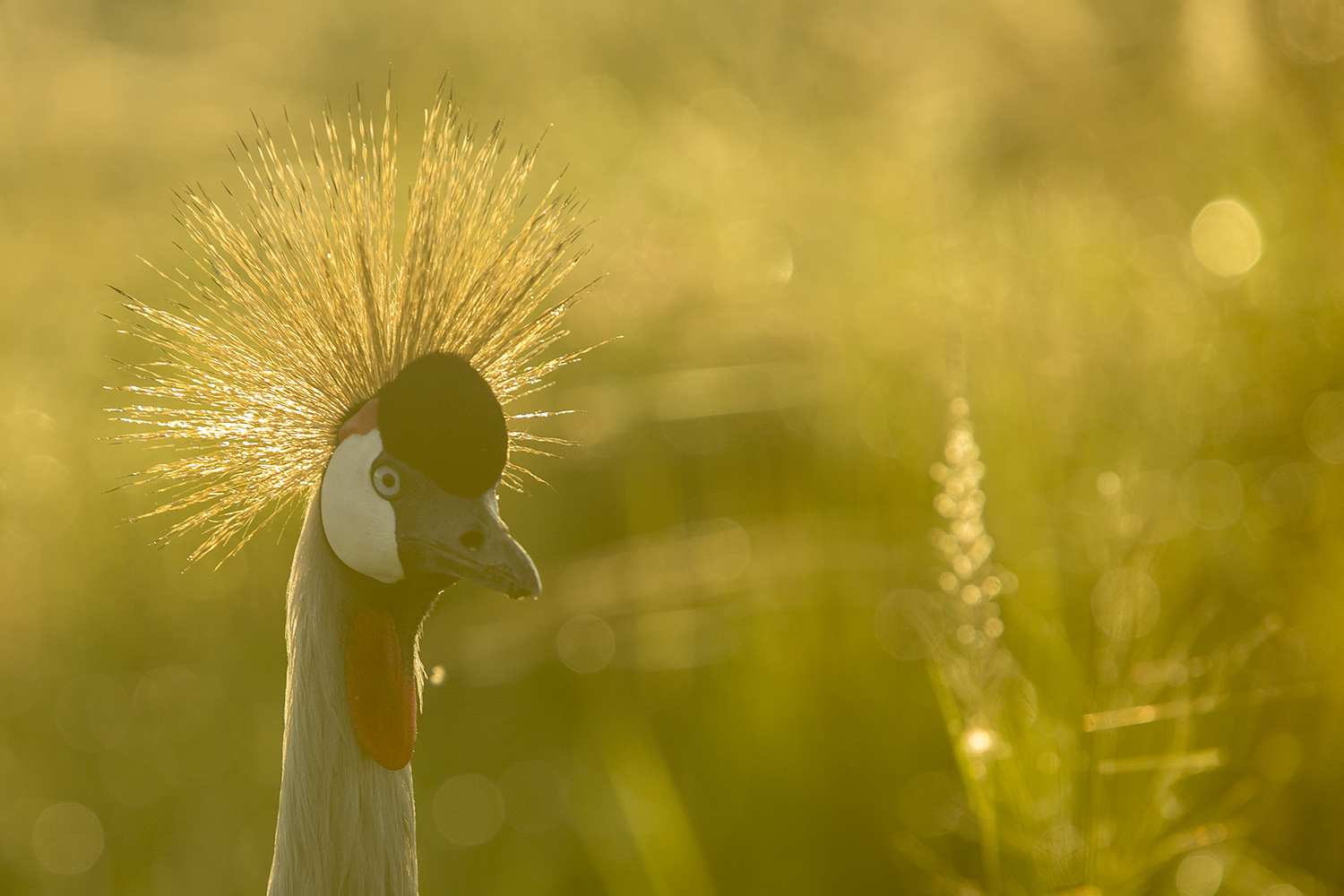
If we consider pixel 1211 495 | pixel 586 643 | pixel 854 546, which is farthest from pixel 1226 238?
pixel 586 643

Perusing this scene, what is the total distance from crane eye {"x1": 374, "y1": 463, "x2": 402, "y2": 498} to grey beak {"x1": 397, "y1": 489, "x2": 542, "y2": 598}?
2 cm

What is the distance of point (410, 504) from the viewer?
103 cm

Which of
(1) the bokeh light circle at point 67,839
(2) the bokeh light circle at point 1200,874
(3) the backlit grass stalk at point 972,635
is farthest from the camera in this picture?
(1) the bokeh light circle at point 67,839

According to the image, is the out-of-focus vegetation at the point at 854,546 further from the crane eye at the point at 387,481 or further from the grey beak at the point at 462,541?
the crane eye at the point at 387,481

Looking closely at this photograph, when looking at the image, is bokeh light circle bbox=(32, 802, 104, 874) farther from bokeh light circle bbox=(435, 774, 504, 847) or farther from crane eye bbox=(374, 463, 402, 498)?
crane eye bbox=(374, 463, 402, 498)

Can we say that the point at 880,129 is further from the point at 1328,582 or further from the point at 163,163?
the point at 163,163

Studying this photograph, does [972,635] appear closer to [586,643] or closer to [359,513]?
[359,513]

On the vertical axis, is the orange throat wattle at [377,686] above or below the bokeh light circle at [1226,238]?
below

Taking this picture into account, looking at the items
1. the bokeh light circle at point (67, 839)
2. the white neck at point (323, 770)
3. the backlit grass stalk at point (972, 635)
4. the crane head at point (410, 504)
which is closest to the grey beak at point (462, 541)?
the crane head at point (410, 504)

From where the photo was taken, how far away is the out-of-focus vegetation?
5.35 ft

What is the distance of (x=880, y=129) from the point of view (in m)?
3.85

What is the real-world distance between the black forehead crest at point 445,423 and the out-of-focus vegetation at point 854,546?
58 centimetres

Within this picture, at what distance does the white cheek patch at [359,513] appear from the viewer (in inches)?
40.6

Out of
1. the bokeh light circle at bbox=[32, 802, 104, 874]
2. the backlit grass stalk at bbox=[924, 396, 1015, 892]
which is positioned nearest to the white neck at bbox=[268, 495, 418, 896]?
the backlit grass stalk at bbox=[924, 396, 1015, 892]
